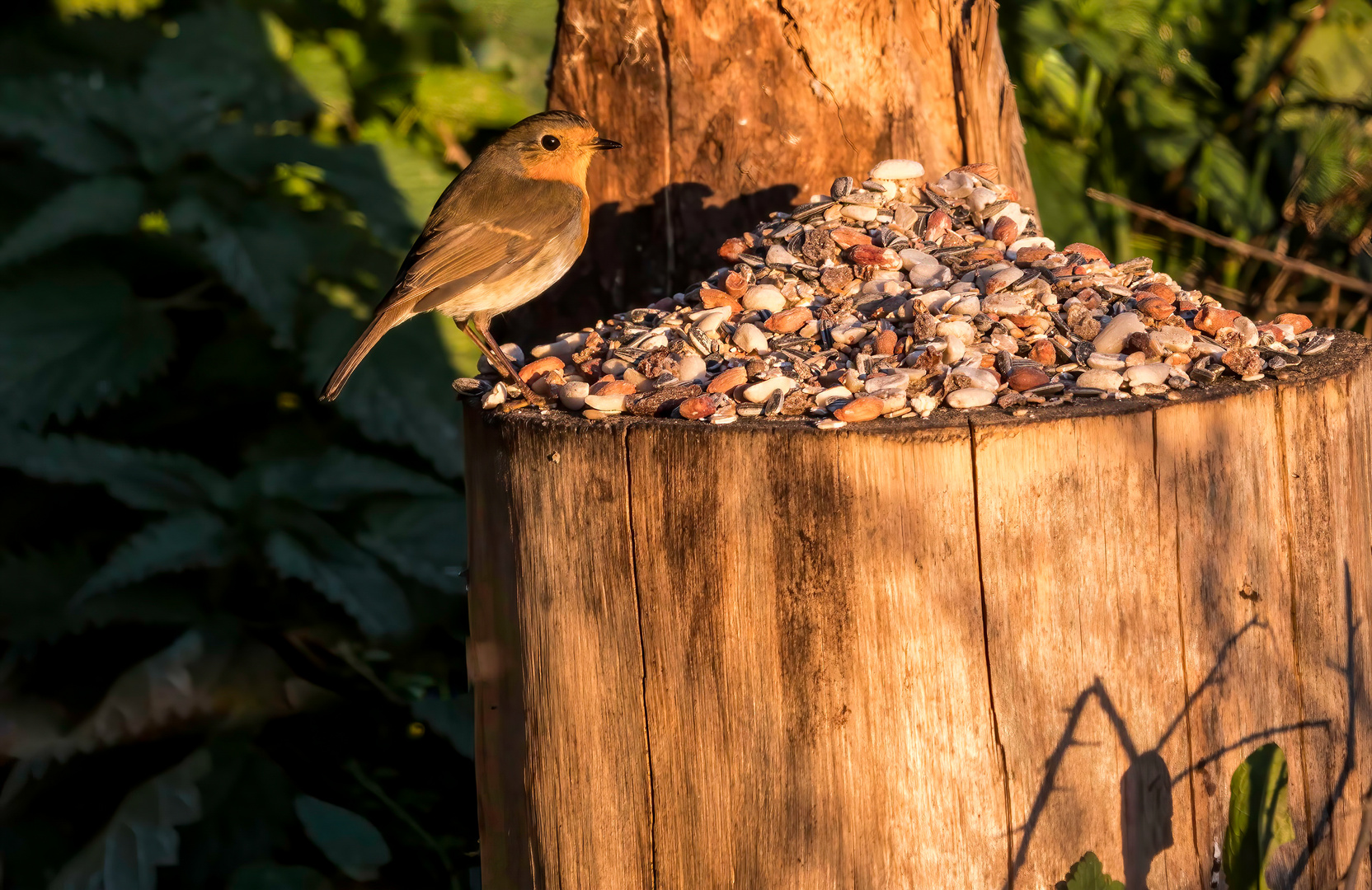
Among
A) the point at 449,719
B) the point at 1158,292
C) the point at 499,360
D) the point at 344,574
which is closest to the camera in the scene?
the point at 1158,292

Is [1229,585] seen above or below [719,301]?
below

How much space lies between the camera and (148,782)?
3123 mm

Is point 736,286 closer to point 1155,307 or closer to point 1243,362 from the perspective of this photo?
point 1155,307

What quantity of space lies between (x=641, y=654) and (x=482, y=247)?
1443 mm

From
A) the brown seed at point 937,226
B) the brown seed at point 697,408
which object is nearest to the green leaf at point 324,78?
the brown seed at point 937,226

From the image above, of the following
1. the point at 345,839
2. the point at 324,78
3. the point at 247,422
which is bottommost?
the point at 345,839

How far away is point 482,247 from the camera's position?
2918 mm

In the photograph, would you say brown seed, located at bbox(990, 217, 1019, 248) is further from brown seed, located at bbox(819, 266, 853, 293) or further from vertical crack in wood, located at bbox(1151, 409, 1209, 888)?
vertical crack in wood, located at bbox(1151, 409, 1209, 888)

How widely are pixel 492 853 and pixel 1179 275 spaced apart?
379cm

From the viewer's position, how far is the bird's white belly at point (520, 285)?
112 inches

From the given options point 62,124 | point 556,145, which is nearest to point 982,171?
point 556,145

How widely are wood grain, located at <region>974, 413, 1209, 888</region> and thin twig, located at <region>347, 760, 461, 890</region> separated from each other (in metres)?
1.80

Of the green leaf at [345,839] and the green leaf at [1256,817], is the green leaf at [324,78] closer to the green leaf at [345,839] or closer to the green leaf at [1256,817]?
the green leaf at [345,839]

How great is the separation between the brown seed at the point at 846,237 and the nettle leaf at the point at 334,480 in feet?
5.64
